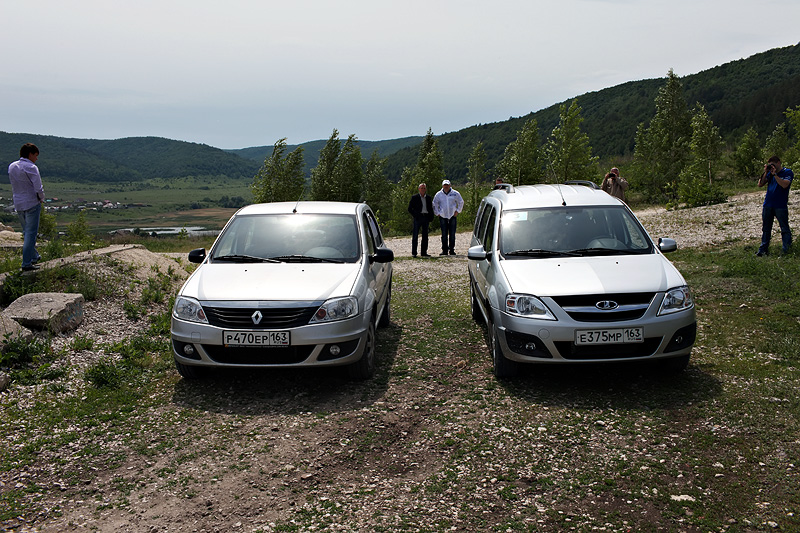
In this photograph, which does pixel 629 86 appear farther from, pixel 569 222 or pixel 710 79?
pixel 569 222

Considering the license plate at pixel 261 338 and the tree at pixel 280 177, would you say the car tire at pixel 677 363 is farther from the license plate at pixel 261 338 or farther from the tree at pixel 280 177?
the tree at pixel 280 177

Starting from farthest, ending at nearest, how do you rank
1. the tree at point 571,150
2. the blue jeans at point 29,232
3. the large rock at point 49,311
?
1. the tree at point 571,150
2. the blue jeans at point 29,232
3. the large rock at point 49,311

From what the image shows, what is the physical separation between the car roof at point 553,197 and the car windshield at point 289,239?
6.36 ft

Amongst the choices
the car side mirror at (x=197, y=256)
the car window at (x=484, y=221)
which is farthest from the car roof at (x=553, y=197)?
the car side mirror at (x=197, y=256)

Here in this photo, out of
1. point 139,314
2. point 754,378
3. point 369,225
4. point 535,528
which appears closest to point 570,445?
point 535,528

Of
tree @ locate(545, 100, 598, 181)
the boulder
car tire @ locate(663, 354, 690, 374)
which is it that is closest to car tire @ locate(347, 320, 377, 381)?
car tire @ locate(663, 354, 690, 374)

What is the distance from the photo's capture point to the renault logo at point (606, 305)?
5324mm

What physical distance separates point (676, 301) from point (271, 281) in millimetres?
3775

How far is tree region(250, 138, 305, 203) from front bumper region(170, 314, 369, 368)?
1840 inches

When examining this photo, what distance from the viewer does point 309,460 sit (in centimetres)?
435

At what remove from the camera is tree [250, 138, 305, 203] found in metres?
51.7

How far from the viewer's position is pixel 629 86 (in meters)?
143

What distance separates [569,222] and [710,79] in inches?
5278

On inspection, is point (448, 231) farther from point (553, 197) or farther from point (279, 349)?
point (279, 349)
